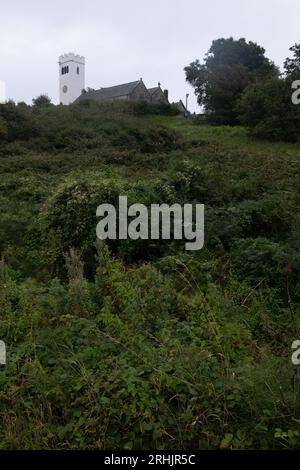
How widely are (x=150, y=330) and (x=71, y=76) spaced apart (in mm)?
70048

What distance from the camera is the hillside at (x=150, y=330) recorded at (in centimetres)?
310

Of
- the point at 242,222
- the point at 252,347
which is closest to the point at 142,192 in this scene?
the point at 242,222

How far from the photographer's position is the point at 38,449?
3068 mm

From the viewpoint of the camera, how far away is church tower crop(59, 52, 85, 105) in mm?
68812

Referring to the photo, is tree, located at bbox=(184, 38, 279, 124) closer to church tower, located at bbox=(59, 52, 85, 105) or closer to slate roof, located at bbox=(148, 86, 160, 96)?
slate roof, located at bbox=(148, 86, 160, 96)

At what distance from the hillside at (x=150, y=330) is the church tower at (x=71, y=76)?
64103mm

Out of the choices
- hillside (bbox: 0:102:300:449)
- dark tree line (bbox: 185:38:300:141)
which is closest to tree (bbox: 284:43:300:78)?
dark tree line (bbox: 185:38:300:141)

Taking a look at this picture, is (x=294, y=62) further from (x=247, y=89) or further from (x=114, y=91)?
(x=114, y=91)

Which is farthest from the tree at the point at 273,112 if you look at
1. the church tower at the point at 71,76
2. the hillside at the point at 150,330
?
the church tower at the point at 71,76

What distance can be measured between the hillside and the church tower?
64103 millimetres

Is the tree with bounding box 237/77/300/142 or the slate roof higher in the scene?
the slate roof

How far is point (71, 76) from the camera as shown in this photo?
68.8 m

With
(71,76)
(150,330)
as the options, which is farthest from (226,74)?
(71,76)
